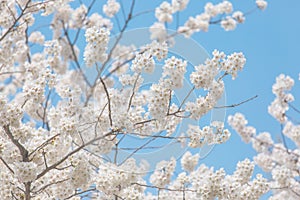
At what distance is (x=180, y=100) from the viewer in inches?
144

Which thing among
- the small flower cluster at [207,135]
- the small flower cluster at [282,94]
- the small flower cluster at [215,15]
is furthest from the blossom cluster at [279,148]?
the small flower cluster at [207,135]

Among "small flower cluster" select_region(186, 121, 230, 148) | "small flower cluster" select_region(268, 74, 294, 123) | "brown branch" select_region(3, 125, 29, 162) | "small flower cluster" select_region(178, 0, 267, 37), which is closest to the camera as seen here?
"brown branch" select_region(3, 125, 29, 162)

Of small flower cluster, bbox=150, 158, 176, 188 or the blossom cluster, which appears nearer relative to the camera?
small flower cluster, bbox=150, 158, 176, 188

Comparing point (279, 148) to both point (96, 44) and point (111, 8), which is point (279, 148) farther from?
point (96, 44)

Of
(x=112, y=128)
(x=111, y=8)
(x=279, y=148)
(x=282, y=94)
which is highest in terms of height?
(x=111, y=8)

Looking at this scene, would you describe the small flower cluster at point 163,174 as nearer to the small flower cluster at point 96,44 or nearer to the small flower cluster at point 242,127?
the small flower cluster at point 96,44

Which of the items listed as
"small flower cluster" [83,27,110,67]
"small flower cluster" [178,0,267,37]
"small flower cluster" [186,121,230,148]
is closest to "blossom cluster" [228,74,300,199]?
"small flower cluster" [178,0,267,37]

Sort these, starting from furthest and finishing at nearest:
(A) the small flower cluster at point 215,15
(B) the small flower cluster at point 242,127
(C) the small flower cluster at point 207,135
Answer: (B) the small flower cluster at point 242,127 < (A) the small flower cluster at point 215,15 < (C) the small flower cluster at point 207,135

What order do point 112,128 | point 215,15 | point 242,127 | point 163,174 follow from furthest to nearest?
point 242,127
point 215,15
point 163,174
point 112,128

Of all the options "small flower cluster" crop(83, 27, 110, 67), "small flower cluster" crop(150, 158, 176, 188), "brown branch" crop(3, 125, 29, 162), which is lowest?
"brown branch" crop(3, 125, 29, 162)

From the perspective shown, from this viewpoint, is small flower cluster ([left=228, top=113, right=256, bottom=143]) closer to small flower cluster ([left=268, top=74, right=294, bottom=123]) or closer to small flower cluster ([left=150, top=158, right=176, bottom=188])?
small flower cluster ([left=268, top=74, right=294, bottom=123])

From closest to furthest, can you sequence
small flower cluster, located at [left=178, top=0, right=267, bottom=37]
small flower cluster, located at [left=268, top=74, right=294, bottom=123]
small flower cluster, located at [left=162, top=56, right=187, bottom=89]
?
small flower cluster, located at [left=162, top=56, right=187, bottom=89]
small flower cluster, located at [left=178, top=0, right=267, bottom=37]
small flower cluster, located at [left=268, top=74, right=294, bottom=123]

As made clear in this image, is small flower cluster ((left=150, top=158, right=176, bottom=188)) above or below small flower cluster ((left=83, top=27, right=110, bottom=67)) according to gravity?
below


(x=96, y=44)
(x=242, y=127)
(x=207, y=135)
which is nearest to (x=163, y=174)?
(x=207, y=135)
